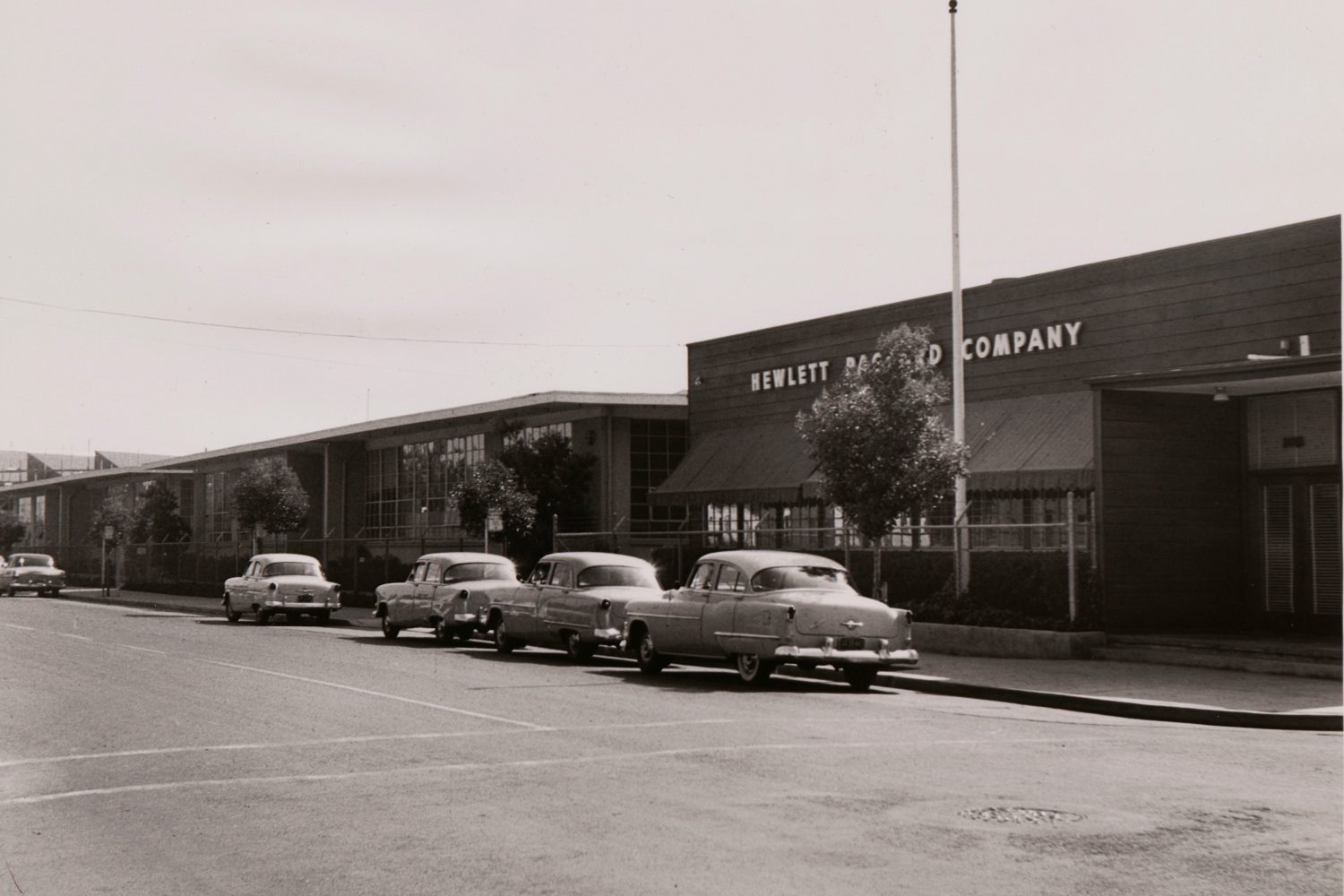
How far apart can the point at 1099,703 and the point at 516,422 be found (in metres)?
23.2

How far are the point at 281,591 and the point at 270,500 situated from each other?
15.2m

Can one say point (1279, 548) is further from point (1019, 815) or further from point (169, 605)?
point (169, 605)

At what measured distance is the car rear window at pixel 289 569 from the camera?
3127cm

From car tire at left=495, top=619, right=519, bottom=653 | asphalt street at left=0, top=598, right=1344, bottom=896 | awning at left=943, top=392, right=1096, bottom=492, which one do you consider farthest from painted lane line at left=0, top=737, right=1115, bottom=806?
car tire at left=495, top=619, right=519, bottom=653

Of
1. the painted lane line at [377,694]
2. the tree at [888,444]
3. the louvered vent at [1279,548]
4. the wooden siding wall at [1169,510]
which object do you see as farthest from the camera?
the tree at [888,444]

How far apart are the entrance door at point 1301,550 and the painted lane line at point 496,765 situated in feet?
32.8

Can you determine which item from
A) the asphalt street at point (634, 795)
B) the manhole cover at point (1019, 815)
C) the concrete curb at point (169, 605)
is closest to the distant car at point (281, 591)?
A: the concrete curb at point (169, 605)

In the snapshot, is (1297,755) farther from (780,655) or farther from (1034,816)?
(780,655)

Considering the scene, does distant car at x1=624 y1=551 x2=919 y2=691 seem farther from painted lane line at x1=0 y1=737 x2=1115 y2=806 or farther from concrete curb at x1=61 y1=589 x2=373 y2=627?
concrete curb at x1=61 y1=589 x2=373 y2=627

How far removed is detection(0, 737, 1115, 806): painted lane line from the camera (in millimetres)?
9227

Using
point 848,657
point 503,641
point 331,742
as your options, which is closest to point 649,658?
point 848,657

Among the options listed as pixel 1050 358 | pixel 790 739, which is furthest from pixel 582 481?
pixel 790 739

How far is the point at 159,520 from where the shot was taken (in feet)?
188

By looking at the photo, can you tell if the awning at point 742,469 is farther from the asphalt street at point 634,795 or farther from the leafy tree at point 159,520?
the leafy tree at point 159,520
